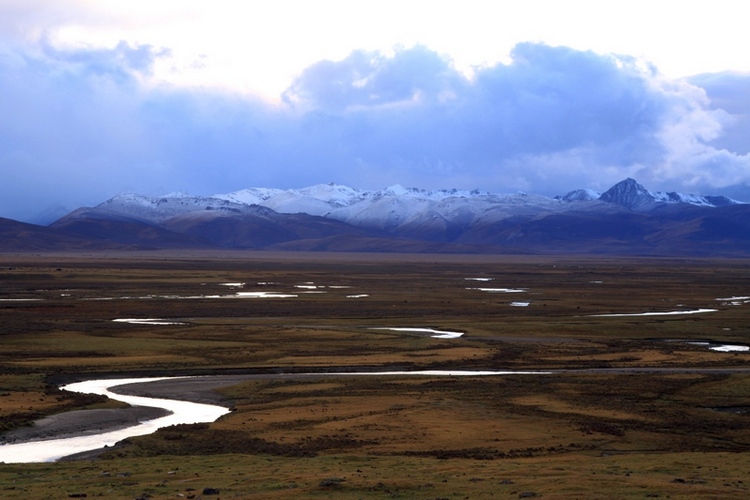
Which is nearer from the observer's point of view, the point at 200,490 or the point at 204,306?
the point at 200,490

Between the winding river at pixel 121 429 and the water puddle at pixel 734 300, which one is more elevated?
the water puddle at pixel 734 300

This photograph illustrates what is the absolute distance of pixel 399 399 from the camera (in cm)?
4081

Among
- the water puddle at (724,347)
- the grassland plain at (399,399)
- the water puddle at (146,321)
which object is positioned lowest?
the water puddle at (724,347)

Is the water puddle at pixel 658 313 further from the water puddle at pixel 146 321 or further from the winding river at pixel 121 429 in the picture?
the winding river at pixel 121 429

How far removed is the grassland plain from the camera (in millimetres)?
24531

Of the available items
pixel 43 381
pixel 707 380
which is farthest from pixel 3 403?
pixel 707 380

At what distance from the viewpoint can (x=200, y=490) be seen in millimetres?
23141

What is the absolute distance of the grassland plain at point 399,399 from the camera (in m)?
24.5

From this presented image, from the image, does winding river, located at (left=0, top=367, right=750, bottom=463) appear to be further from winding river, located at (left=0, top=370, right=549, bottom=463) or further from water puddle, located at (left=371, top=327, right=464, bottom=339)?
water puddle, located at (left=371, top=327, right=464, bottom=339)

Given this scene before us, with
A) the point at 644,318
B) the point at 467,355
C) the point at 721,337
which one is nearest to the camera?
the point at 467,355

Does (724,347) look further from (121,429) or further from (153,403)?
(121,429)

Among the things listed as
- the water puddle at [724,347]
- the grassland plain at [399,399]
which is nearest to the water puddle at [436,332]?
the grassland plain at [399,399]

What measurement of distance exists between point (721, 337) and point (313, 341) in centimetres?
3030

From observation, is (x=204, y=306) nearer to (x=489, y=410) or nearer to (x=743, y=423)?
(x=489, y=410)
